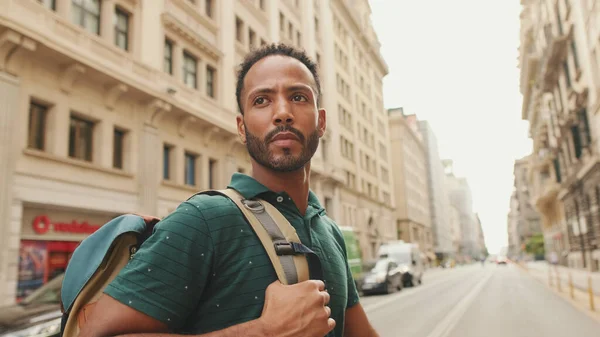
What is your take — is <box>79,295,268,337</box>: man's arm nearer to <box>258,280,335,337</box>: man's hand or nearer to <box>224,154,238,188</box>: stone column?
<box>258,280,335,337</box>: man's hand

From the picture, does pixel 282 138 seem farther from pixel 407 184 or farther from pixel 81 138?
pixel 407 184

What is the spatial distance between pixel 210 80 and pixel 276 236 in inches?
827

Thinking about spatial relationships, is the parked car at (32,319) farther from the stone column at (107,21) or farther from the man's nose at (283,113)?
the stone column at (107,21)

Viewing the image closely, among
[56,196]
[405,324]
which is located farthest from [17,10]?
[405,324]

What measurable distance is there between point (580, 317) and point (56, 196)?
14385 millimetres

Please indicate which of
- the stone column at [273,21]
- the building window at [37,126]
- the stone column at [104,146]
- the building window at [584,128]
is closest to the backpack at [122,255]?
the building window at [37,126]

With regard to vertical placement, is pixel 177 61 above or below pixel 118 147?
above

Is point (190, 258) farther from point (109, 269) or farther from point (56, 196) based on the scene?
point (56, 196)

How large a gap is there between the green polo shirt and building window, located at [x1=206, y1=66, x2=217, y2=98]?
67.4 ft

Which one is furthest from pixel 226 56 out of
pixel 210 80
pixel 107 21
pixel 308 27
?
pixel 308 27

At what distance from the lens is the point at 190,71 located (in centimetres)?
1998

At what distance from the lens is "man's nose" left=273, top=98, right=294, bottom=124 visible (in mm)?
1648

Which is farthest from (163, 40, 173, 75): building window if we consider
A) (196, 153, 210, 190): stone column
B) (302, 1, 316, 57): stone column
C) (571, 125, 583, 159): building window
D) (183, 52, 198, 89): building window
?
(571, 125, 583, 159): building window

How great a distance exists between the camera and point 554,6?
112 feet
